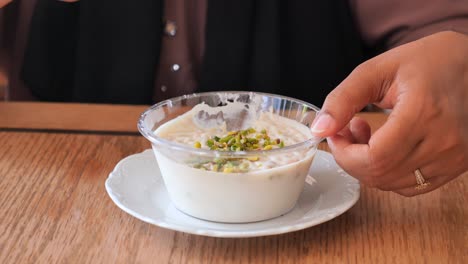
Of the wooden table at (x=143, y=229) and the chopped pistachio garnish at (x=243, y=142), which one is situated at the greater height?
the chopped pistachio garnish at (x=243, y=142)

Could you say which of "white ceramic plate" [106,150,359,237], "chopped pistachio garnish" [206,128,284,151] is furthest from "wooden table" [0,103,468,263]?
"chopped pistachio garnish" [206,128,284,151]

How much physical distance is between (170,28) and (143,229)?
0.74 m

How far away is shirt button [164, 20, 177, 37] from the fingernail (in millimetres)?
728

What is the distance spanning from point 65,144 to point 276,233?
0.53 m

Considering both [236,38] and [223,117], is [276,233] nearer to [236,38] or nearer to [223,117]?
[223,117]

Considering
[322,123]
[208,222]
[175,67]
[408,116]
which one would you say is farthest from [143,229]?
[175,67]

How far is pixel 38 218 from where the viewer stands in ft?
3.13

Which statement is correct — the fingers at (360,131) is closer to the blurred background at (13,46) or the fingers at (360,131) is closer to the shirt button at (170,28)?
the shirt button at (170,28)

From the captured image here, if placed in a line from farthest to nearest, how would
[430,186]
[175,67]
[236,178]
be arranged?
1. [175,67]
2. [430,186]
3. [236,178]

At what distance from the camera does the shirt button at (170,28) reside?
5.14 feet

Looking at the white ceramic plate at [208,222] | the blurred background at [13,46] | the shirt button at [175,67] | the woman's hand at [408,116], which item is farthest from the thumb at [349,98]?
the blurred background at [13,46]

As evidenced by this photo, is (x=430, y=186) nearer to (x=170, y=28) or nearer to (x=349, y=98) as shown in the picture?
(x=349, y=98)

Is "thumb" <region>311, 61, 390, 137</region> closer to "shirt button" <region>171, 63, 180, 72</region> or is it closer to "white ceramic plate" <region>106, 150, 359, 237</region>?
"white ceramic plate" <region>106, 150, 359, 237</region>

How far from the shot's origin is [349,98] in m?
0.92
